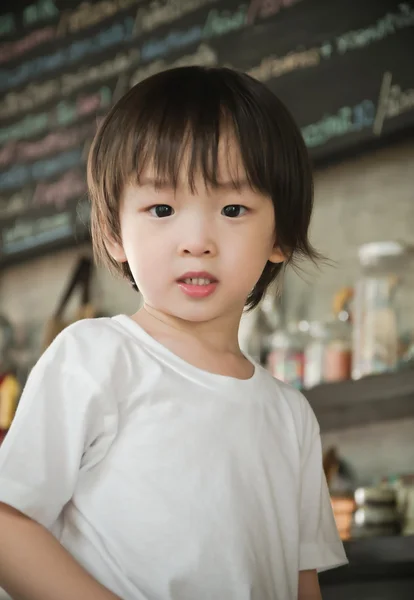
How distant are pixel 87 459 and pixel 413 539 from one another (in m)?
1.07

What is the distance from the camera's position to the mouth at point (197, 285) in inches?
40.6

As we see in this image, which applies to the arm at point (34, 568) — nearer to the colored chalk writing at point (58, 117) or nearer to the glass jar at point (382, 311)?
the glass jar at point (382, 311)

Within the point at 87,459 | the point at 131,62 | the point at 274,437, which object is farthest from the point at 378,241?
the point at 87,459

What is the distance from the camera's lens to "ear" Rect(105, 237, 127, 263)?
1131mm

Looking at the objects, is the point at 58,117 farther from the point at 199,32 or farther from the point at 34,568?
the point at 34,568

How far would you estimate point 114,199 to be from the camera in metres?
1.08

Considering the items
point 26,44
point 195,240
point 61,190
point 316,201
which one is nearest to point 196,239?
point 195,240

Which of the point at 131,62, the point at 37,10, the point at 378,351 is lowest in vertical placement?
the point at 378,351

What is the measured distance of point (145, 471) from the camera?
975 mm

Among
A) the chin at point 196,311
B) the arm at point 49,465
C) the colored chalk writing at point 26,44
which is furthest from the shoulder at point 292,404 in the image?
the colored chalk writing at point 26,44

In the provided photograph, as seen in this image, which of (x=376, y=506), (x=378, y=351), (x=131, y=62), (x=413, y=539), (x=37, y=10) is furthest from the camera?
(x=37, y=10)

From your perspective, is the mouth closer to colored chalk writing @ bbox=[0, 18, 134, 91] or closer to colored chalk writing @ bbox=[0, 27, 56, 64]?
colored chalk writing @ bbox=[0, 18, 134, 91]

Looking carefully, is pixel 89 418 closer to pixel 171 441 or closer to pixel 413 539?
pixel 171 441

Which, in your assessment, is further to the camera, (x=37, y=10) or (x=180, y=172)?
(x=37, y=10)
